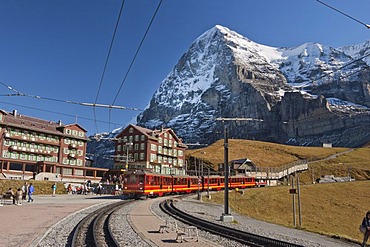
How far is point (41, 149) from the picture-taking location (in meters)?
69.1

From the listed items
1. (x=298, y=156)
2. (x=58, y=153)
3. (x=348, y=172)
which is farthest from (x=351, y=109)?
(x=58, y=153)

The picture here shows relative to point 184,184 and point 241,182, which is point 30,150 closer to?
point 184,184

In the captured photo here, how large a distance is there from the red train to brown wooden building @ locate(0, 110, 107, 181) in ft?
86.5

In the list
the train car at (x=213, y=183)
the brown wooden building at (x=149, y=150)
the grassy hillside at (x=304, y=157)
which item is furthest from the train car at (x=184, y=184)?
the grassy hillside at (x=304, y=157)

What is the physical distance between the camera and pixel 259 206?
47.8 meters

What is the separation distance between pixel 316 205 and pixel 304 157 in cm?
7086

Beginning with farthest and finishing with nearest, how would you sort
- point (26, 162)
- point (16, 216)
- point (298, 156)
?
point (298, 156) → point (26, 162) → point (16, 216)

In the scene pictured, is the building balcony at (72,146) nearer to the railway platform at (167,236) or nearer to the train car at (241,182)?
the train car at (241,182)

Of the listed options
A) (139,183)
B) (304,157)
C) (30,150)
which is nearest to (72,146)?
(30,150)

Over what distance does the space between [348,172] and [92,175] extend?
63636 millimetres

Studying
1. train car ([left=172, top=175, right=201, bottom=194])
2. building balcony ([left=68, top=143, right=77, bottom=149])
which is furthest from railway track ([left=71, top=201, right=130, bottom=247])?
building balcony ([left=68, top=143, right=77, bottom=149])

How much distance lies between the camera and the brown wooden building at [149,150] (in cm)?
8650

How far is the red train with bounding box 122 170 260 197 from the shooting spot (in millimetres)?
40656

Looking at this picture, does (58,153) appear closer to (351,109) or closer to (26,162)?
(26,162)
